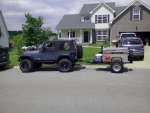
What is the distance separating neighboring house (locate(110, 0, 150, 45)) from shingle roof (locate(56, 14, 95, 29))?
484 centimetres

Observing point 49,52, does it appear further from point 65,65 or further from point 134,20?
point 134,20

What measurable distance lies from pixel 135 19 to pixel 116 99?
1284 inches

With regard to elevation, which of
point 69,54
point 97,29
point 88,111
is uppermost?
point 97,29

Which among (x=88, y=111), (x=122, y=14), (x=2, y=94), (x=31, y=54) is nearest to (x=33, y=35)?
(x=31, y=54)

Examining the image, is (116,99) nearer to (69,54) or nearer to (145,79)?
(145,79)

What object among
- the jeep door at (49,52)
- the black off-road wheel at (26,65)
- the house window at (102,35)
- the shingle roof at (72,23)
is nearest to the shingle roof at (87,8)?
the shingle roof at (72,23)

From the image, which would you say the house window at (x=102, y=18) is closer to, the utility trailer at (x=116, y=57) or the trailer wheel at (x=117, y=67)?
the utility trailer at (x=116, y=57)

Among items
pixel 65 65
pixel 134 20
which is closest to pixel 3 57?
pixel 65 65

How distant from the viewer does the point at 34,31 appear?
28.6 metres

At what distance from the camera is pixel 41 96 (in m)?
9.05

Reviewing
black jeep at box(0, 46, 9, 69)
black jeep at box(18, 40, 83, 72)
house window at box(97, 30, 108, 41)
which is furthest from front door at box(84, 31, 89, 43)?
black jeep at box(18, 40, 83, 72)

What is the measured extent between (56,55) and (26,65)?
1.83 m

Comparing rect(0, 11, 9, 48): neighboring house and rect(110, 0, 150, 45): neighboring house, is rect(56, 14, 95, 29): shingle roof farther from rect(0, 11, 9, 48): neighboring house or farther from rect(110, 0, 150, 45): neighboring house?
rect(0, 11, 9, 48): neighboring house

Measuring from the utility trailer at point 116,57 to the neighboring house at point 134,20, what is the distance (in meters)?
24.9
